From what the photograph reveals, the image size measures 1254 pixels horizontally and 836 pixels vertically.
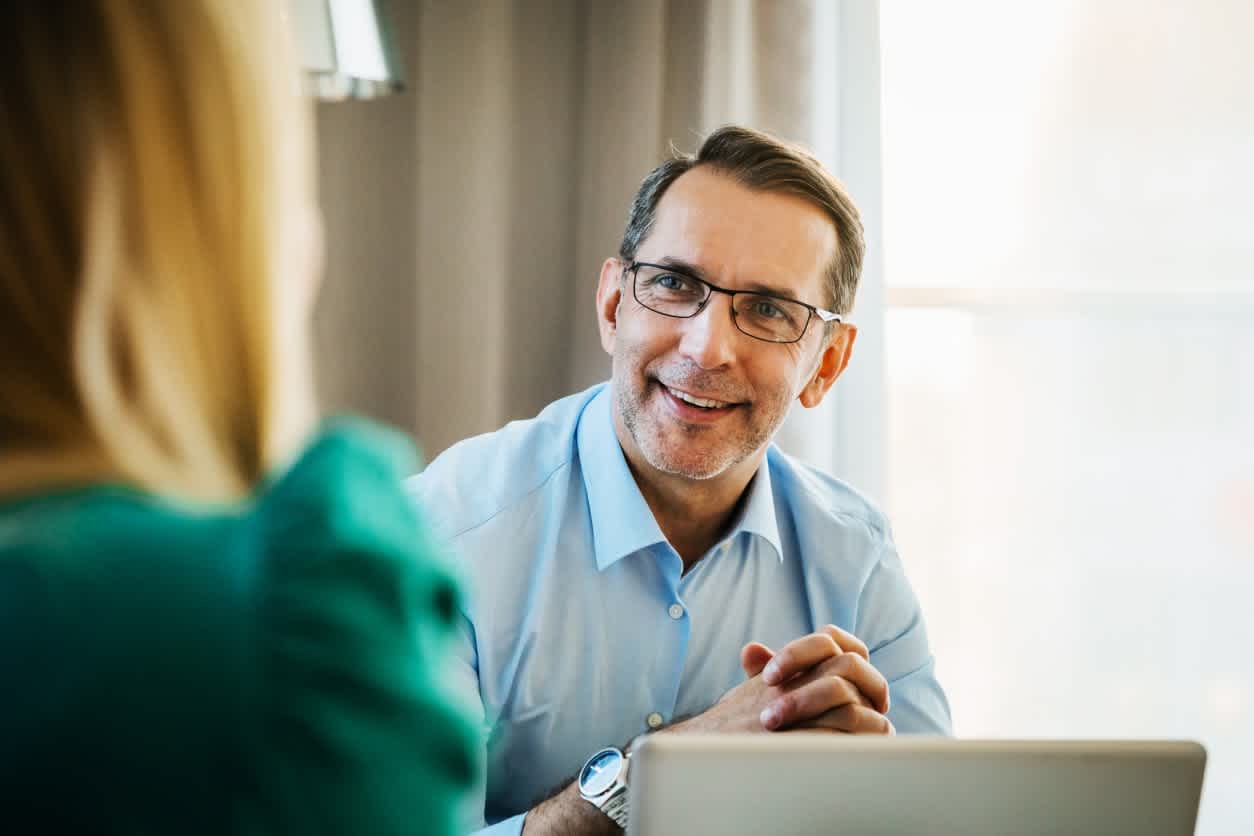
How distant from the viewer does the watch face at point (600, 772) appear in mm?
1472

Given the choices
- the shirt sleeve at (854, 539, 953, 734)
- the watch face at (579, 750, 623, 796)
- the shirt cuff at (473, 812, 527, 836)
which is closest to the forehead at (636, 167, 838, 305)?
the shirt sleeve at (854, 539, 953, 734)

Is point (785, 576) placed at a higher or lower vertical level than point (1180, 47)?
lower

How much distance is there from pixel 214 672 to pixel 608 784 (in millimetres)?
1041

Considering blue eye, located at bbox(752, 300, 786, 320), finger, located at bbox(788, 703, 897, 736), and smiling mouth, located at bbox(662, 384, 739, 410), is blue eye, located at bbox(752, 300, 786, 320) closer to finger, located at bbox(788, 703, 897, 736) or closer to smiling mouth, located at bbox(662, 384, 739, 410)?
smiling mouth, located at bbox(662, 384, 739, 410)

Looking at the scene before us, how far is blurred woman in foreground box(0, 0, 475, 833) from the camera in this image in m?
0.49

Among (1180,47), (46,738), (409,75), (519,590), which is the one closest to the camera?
(46,738)

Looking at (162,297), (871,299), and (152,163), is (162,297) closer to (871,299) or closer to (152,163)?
(152,163)

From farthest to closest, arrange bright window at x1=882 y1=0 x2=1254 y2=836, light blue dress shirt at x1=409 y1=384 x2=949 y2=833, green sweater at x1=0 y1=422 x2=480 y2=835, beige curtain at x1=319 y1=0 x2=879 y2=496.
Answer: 1. bright window at x1=882 y1=0 x2=1254 y2=836
2. beige curtain at x1=319 y1=0 x2=879 y2=496
3. light blue dress shirt at x1=409 y1=384 x2=949 y2=833
4. green sweater at x1=0 y1=422 x2=480 y2=835

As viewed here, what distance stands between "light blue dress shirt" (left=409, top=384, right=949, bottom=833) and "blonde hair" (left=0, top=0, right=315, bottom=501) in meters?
1.07

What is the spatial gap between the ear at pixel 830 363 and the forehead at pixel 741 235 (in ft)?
0.34

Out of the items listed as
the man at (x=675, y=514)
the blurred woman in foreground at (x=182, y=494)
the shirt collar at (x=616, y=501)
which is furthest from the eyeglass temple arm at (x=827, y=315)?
the blurred woman in foreground at (x=182, y=494)

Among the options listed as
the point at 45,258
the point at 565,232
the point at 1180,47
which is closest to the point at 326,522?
the point at 45,258

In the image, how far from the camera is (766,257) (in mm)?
1762

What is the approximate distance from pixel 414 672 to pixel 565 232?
78.8 inches
